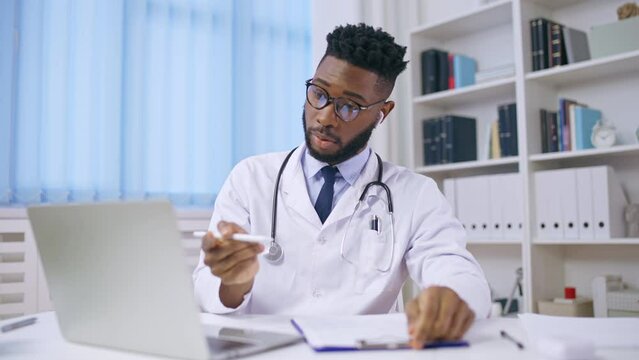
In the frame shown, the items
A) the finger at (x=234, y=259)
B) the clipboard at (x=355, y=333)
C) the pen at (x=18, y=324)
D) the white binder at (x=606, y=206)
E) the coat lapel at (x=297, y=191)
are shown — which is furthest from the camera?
the white binder at (x=606, y=206)

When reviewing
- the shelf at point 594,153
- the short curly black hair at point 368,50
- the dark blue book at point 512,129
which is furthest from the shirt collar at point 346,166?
the dark blue book at point 512,129

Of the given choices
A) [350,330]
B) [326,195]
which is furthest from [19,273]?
[350,330]

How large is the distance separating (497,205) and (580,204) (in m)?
0.38

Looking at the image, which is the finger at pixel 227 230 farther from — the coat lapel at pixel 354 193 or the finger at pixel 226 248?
the coat lapel at pixel 354 193

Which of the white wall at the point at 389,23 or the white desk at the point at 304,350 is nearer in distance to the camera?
the white desk at the point at 304,350

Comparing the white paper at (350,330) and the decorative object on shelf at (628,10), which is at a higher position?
the decorative object on shelf at (628,10)

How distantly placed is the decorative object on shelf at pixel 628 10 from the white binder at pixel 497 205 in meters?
0.80

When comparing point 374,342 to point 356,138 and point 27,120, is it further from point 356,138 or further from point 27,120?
point 27,120

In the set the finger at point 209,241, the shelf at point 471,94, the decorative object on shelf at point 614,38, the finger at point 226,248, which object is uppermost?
the decorative object on shelf at point 614,38

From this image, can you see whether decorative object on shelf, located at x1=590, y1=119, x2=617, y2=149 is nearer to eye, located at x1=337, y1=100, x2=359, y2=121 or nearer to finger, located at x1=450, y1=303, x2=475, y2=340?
eye, located at x1=337, y1=100, x2=359, y2=121

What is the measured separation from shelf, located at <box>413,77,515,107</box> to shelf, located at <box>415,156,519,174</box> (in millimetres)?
339

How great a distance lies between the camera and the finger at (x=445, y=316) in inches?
32.2

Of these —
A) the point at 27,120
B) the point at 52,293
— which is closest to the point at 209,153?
the point at 27,120

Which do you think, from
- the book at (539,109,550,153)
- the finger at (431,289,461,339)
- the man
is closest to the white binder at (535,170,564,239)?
the book at (539,109,550,153)
